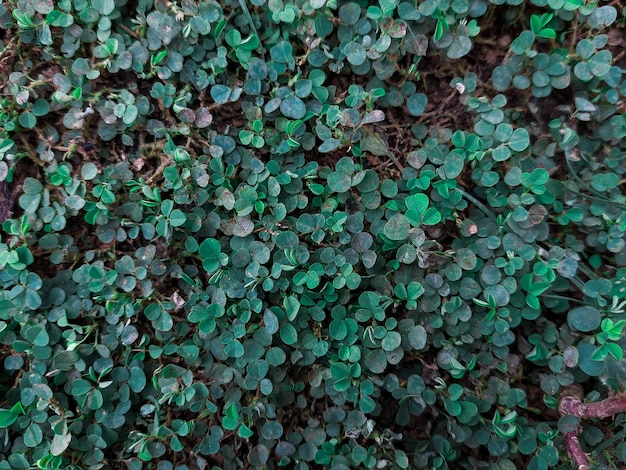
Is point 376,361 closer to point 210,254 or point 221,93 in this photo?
point 210,254

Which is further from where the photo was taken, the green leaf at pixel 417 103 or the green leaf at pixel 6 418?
the green leaf at pixel 417 103

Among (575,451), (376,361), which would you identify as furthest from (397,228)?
(575,451)

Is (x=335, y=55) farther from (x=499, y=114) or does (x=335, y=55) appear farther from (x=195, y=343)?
(x=195, y=343)

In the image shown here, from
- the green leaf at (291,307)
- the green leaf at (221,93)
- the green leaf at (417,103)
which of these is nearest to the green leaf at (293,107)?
the green leaf at (221,93)

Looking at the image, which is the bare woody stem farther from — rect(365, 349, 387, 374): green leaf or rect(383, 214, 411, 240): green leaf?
rect(383, 214, 411, 240): green leaf

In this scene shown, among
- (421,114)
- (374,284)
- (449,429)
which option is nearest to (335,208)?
(374,284)

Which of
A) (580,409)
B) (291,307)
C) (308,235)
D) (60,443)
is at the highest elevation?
(308,235)

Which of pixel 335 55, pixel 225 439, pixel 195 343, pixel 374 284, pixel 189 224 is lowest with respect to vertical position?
pixel 225 439

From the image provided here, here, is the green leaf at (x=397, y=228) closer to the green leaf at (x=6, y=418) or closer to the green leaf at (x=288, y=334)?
the green leaf at (x=288, y=334)
